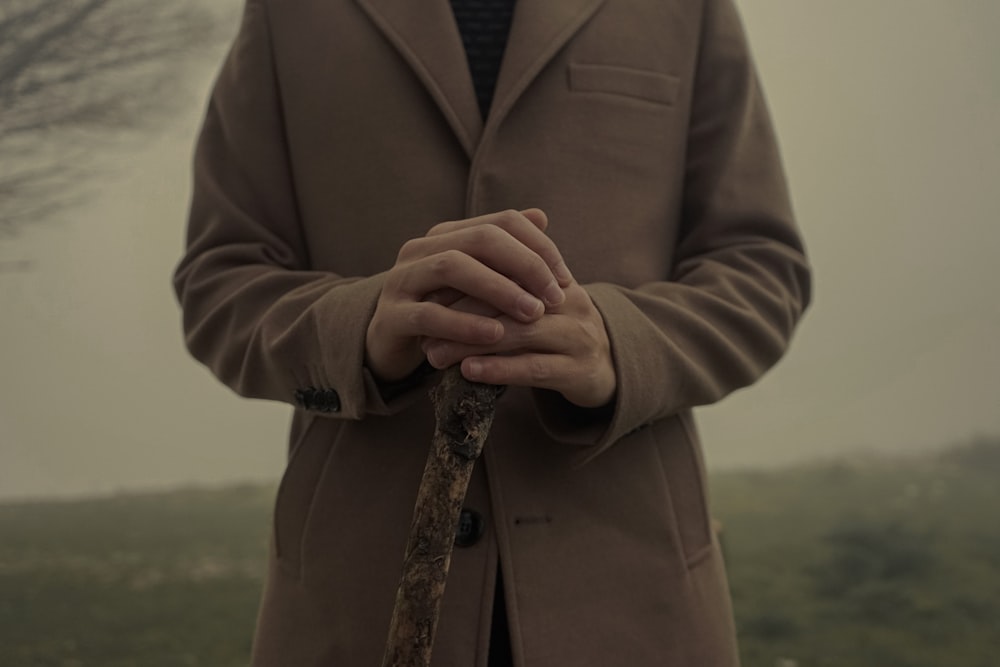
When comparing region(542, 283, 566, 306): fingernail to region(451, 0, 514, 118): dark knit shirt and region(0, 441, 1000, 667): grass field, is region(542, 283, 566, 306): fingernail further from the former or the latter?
region(0, 441, 1000, 667): grass field

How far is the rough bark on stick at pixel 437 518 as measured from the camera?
0.52 meters

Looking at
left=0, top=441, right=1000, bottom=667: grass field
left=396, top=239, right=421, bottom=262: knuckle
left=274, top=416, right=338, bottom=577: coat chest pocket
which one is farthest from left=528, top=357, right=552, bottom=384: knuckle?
left=0, top=441, right=1000, bottom=667: grass field

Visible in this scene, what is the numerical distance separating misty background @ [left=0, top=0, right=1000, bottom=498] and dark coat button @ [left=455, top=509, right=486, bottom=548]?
1.00 metres

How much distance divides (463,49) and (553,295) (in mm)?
278

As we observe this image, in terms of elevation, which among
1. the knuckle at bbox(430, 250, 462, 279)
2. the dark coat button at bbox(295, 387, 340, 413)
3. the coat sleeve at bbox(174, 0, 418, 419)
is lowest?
the dark coat button at bbox(295, 387, 340, 413)

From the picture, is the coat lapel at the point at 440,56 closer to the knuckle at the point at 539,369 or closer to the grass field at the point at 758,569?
the knuckle at the point at 539,369

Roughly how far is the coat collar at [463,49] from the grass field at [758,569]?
38.4 inches

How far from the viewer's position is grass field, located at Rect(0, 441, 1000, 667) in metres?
1.28

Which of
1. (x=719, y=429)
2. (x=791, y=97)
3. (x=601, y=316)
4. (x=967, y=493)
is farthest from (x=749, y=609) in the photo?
(x=601, y=316)

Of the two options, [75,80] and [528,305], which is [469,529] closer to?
[528,305]

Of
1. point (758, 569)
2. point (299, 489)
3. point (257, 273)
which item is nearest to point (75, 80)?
point (257, 273)

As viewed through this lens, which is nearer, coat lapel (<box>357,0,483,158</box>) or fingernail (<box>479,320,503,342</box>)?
fingernail (<box>479,320,503,342</box>)

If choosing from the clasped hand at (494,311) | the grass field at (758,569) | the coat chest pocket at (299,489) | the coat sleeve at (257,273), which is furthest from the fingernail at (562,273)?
the grass field at (758,569)

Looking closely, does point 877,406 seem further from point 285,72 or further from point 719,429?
point 285,72
